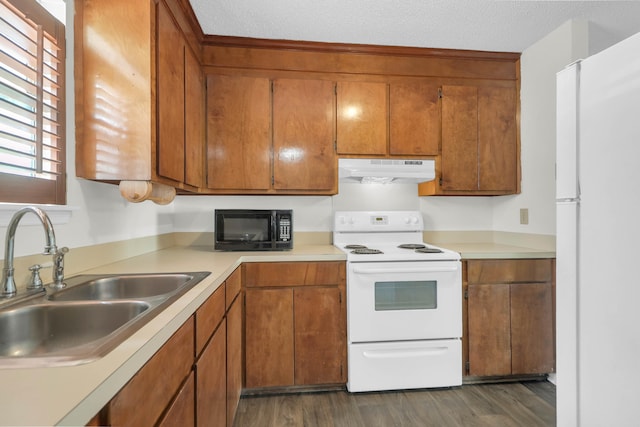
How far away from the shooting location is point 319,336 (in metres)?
2.01

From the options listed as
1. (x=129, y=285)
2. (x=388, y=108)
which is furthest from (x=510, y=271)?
(x=129, y=285)

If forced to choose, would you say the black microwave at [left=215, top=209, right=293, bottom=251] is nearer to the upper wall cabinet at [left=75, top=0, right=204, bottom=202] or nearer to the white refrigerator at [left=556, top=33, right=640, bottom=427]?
the upper wall cabinet at [left=75, top=0, right=204, bottom=202]

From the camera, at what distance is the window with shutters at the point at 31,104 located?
105 cm

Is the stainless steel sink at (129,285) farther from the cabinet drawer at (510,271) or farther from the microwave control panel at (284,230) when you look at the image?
the cabinet drawer at (510,271)

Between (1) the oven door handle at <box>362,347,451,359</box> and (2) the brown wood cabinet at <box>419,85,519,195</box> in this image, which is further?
(2) the brown wood cabinet at <box>419,85,519,195</box>

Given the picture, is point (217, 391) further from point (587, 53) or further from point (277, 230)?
point (587, 53)

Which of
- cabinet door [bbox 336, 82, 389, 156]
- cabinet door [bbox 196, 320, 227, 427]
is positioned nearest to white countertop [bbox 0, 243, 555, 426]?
cabinet door [bbox 196, 320, 227, 427]

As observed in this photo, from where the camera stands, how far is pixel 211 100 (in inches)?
87.2

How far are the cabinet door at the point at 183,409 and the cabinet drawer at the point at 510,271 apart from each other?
5.80 feet

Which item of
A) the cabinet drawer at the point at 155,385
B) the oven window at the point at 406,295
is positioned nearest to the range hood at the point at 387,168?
the oven window at the point at 406,295

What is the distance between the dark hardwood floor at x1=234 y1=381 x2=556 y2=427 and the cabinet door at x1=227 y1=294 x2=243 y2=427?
202 millimetres

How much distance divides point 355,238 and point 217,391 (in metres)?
1.51

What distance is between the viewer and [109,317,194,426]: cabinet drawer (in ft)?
1.94

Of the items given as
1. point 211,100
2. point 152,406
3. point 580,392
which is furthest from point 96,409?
point 211,100
